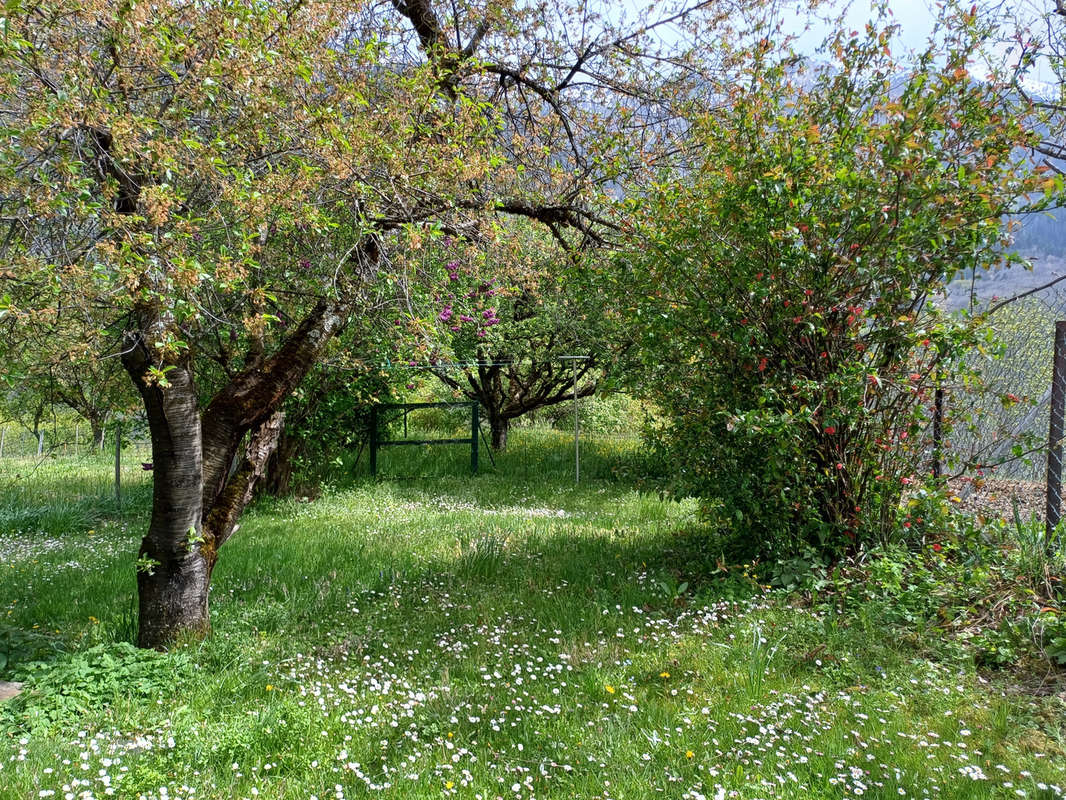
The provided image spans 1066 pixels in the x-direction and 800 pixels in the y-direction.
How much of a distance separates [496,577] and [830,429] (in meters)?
2.91

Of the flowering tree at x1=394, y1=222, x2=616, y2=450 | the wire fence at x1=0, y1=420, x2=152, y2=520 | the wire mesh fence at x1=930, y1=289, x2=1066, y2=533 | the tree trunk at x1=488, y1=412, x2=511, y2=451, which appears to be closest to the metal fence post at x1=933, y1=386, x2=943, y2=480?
the wire mesh fence at x1=930, y1=289, x2=1066, y2=533

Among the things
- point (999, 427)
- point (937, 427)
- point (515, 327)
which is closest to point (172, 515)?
point (937, 427)

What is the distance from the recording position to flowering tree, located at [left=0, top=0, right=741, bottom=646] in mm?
3035

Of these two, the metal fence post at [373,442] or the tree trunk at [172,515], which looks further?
the metal fence post at [373,442]

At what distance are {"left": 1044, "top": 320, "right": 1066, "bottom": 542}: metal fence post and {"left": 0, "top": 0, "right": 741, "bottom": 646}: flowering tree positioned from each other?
3477 mm

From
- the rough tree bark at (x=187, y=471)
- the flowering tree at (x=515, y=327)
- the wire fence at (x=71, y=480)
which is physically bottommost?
the wire fence at (x=71, y=480)

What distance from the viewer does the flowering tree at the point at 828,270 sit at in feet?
13.6

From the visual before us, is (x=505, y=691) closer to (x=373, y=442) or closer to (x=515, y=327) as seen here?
(x=373, y=442)

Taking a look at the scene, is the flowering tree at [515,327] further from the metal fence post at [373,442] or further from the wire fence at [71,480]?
the wire fence at [71,480]

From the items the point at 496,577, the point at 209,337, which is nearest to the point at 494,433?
the point at 209,337

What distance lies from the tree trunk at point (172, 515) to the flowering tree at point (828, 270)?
3461 mm

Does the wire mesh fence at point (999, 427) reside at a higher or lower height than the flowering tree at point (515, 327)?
lower

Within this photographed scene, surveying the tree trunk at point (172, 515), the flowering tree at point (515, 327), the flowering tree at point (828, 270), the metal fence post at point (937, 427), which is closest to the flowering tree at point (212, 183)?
the tree trunk at point (172, 515)

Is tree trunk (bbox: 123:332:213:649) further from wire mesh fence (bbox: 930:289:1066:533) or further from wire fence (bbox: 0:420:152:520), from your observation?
wire mesh fence (bbox: 930:289:1066:533)
